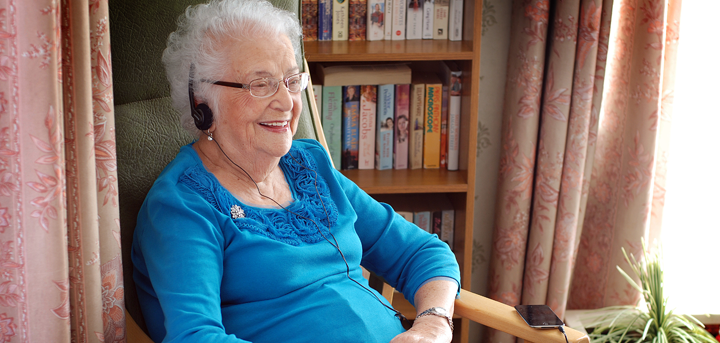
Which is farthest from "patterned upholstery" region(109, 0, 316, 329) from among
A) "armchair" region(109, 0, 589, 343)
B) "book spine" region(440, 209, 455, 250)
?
"book spine" region(440, 209, 455, 250)

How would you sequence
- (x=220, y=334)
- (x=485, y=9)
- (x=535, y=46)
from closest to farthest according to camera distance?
(x=220, y=334), (x=535, y=46), (x=485, y=9)

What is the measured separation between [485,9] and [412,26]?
34 cm

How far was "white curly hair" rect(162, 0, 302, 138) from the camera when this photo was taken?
1.16m

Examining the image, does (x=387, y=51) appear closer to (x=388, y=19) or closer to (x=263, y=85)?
(x=388, y=19)

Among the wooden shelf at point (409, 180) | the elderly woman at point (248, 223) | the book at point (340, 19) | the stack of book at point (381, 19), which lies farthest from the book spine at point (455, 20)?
the elderly woman at point (248, 223)

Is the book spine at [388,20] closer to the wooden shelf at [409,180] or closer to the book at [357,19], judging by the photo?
the book at [357,19]

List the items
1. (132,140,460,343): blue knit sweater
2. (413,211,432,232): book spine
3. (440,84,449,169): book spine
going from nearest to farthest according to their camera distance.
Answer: (132,140,460,343): blue knit sweater, (440,84,449,169): book spine, (413,211,432,232): book spine

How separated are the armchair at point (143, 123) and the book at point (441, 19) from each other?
0.85m

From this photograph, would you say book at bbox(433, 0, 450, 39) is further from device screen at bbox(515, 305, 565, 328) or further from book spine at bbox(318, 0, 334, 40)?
device screen at bbox(515, 305, 565, 328)

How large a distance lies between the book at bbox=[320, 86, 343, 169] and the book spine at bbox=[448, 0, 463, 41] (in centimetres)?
41

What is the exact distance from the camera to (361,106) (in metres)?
1.90

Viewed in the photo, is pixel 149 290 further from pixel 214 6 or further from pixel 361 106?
pixel 361 106

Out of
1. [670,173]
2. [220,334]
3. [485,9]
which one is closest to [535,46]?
[485,9]

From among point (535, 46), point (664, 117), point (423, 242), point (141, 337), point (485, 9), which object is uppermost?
point (485, 9)
